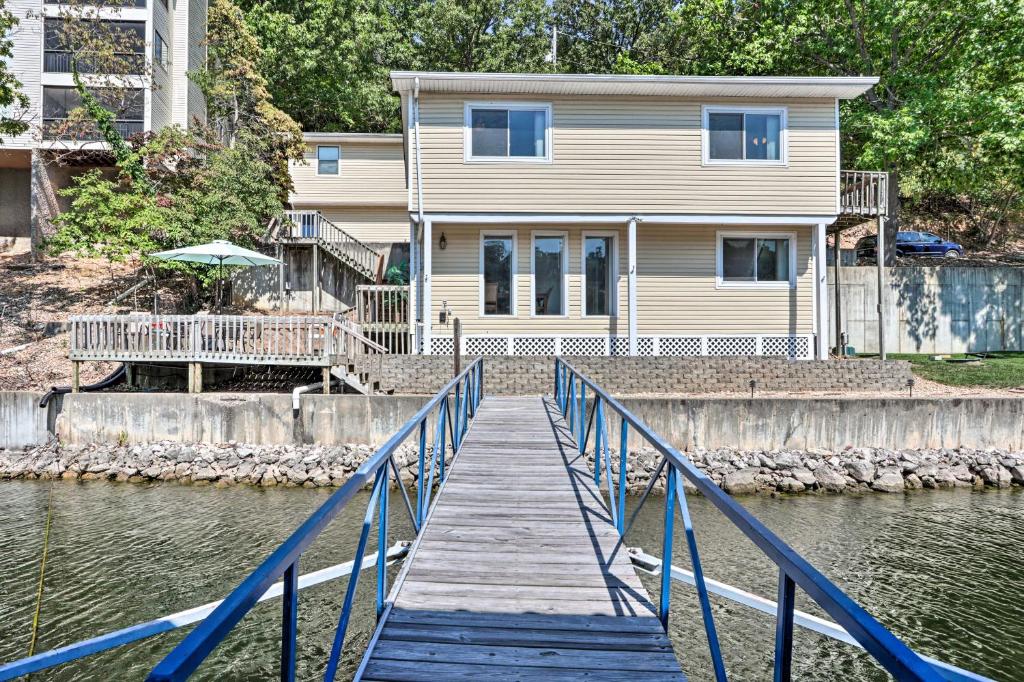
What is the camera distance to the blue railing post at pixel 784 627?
2.17 m

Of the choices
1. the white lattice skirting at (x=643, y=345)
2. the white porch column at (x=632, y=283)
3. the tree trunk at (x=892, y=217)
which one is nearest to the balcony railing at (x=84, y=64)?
the white lattice skirting at (x=643, y=345)

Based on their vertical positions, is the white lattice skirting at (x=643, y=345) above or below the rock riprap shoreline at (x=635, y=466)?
above

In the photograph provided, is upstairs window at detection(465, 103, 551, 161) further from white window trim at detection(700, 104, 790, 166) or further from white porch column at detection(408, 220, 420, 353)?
white window trim at detection(700, 104, 790, 166)

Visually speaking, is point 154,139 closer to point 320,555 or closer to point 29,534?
point 29,534

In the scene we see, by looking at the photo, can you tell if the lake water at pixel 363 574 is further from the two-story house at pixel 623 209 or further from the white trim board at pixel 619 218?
the white trim board at pixel 619 218

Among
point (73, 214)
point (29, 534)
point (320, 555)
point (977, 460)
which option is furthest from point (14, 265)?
point (977, 460)

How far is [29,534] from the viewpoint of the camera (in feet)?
28.9

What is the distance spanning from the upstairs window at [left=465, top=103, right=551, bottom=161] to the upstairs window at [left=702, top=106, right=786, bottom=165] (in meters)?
3.96

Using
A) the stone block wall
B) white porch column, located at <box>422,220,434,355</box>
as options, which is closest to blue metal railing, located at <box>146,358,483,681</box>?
the stone block wall

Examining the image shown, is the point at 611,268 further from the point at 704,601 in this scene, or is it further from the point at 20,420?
the point at 704,601

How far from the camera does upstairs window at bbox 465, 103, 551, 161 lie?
15.0 meters

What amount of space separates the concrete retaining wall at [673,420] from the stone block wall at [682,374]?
1768mm

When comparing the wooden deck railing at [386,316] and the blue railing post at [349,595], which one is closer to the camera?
the blue railing post at [349,595]

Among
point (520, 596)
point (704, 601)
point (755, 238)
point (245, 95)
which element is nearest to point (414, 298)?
point (755, 238)
